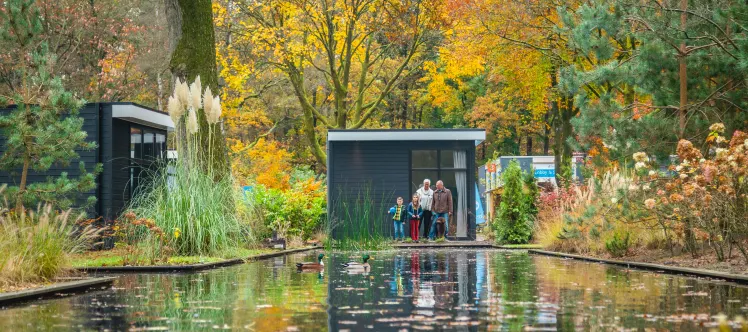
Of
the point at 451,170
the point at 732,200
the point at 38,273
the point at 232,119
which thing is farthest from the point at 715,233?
the point at 232,119

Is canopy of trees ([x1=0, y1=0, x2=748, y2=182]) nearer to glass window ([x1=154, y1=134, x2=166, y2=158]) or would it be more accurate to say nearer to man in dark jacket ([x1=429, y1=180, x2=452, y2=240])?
glass window ([x1=154, y1=134, x2=166, y2=158])

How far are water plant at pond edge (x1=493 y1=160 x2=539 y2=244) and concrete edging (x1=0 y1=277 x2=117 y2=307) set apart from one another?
59.0 feet

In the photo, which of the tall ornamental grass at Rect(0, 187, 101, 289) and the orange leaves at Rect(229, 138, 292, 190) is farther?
the orange leaves at Rect(229, 138, 292, 190)

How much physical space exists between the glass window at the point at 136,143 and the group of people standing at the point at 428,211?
7964 millimetres

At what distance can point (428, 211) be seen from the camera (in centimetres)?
3103

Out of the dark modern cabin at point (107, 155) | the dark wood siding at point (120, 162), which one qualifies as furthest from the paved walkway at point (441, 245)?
the dark modern cabin at point (107, 155)

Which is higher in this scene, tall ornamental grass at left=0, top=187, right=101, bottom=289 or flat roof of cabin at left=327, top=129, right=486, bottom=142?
flat roof of cabin at left=327, top=129, right=486, bottom=142

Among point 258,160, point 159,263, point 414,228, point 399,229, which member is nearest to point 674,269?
point 159,263

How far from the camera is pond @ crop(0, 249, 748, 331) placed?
7918 mm

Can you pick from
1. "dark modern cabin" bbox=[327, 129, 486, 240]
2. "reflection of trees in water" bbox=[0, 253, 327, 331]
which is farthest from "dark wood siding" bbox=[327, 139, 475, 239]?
"reflection of trees in water" bbox=[0, 253, 327, 331]

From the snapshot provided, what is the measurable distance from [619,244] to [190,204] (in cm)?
777

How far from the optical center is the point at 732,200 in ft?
49.8

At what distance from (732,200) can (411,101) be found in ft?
125

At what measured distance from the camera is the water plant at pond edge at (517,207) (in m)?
29.7
